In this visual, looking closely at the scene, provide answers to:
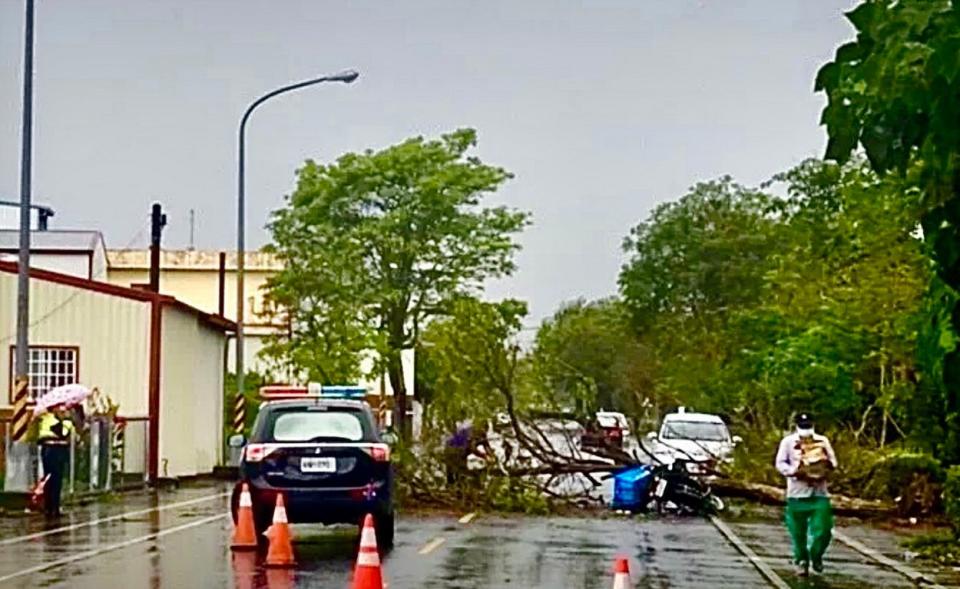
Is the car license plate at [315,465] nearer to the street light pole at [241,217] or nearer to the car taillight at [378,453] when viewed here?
the car taillight at [378,453]

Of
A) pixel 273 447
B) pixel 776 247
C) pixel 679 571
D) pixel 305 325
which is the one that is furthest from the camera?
pixel 776 247

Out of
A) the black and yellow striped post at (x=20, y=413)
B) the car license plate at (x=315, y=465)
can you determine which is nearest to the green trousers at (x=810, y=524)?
the car license plate at (x=315, y=465)

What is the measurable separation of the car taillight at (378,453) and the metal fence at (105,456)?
9.84 m

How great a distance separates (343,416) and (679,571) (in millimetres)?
4591

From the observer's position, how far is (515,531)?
25.4 meters

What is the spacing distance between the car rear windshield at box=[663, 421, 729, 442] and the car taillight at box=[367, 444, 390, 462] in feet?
57.6

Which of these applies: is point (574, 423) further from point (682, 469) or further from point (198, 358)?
point (198, 358)

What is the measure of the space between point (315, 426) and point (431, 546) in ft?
6.67

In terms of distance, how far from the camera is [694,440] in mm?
37781

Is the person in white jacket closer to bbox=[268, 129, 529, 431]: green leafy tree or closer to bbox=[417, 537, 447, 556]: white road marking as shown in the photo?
bbox=[417, 537, 447, 556]: white road marking

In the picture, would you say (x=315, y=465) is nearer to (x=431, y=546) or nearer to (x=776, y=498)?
(x=431, y=546)

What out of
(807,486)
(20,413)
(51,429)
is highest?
(20,413)

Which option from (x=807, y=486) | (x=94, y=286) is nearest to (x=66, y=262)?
(x=94, y=286)

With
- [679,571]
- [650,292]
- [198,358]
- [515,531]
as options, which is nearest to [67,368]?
[198,358]
